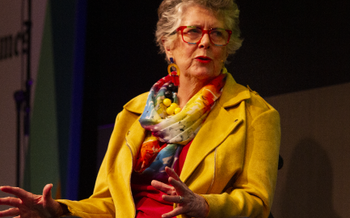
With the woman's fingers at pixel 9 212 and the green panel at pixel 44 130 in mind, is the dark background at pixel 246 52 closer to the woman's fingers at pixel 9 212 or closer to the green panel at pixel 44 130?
the green panel at pixel 44 130

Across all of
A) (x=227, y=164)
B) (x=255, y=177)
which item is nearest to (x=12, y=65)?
(x=227, y=164)

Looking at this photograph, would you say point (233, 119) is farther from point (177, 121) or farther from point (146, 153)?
point (146, 153)

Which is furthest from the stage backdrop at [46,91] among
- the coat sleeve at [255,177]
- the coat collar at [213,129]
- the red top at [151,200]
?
the coat sleeve at [255,177]

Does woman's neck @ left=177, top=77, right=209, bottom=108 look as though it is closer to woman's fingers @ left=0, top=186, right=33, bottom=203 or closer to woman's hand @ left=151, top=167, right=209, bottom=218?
woman's hand @ left=151, top=167, right=209, bottom=218

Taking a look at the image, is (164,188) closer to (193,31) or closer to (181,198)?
(181,198)

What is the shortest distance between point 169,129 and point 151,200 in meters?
0.32

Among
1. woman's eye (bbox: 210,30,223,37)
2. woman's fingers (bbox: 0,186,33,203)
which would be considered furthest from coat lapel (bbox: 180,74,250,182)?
woman's fingers (bbox: 0,186,33,203)

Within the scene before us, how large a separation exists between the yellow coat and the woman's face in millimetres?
113

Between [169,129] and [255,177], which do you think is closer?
[255,177]

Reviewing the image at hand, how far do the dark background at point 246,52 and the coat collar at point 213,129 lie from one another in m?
0.44

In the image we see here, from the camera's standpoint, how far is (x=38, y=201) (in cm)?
161

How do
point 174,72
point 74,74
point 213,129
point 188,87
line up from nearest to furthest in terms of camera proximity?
point 213,129
point 188,87
point 174,72
point 74,74

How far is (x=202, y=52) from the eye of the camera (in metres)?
1.85

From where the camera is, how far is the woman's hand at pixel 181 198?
1.32 m
